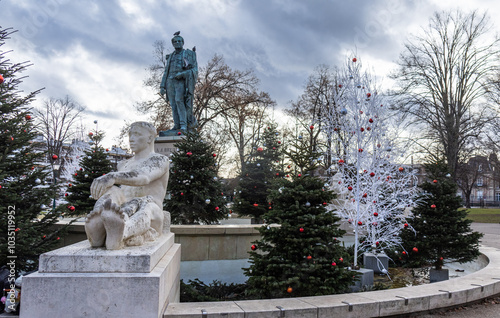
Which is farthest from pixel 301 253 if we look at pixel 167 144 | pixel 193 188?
pixel 167 144

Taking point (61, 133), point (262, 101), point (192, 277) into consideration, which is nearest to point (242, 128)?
point (262, 101)

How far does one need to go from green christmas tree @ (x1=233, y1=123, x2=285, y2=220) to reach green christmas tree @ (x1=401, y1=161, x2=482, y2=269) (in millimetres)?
5662

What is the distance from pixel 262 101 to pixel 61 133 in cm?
1962

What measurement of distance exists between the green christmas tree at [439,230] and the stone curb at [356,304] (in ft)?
5.01

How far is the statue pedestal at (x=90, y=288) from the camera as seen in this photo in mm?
2768

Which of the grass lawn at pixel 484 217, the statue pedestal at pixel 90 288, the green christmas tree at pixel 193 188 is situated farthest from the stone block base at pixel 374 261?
the grass lawn at pixel 484 217

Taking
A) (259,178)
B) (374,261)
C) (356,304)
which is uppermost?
(259,178)

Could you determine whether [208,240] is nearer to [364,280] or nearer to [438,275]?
[364,280]

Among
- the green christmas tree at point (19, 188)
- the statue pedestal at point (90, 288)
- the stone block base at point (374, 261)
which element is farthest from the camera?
the stone block base at point (374, 261)

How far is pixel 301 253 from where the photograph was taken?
4.67m

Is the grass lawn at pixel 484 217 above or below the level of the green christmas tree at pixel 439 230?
below

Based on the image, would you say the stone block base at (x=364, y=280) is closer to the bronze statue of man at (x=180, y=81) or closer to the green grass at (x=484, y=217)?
the bronze statue of man at (x=180, y=81)

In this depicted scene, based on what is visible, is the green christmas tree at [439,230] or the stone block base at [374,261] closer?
the green christmas tree at [439,230]

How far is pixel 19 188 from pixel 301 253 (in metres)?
4.35
